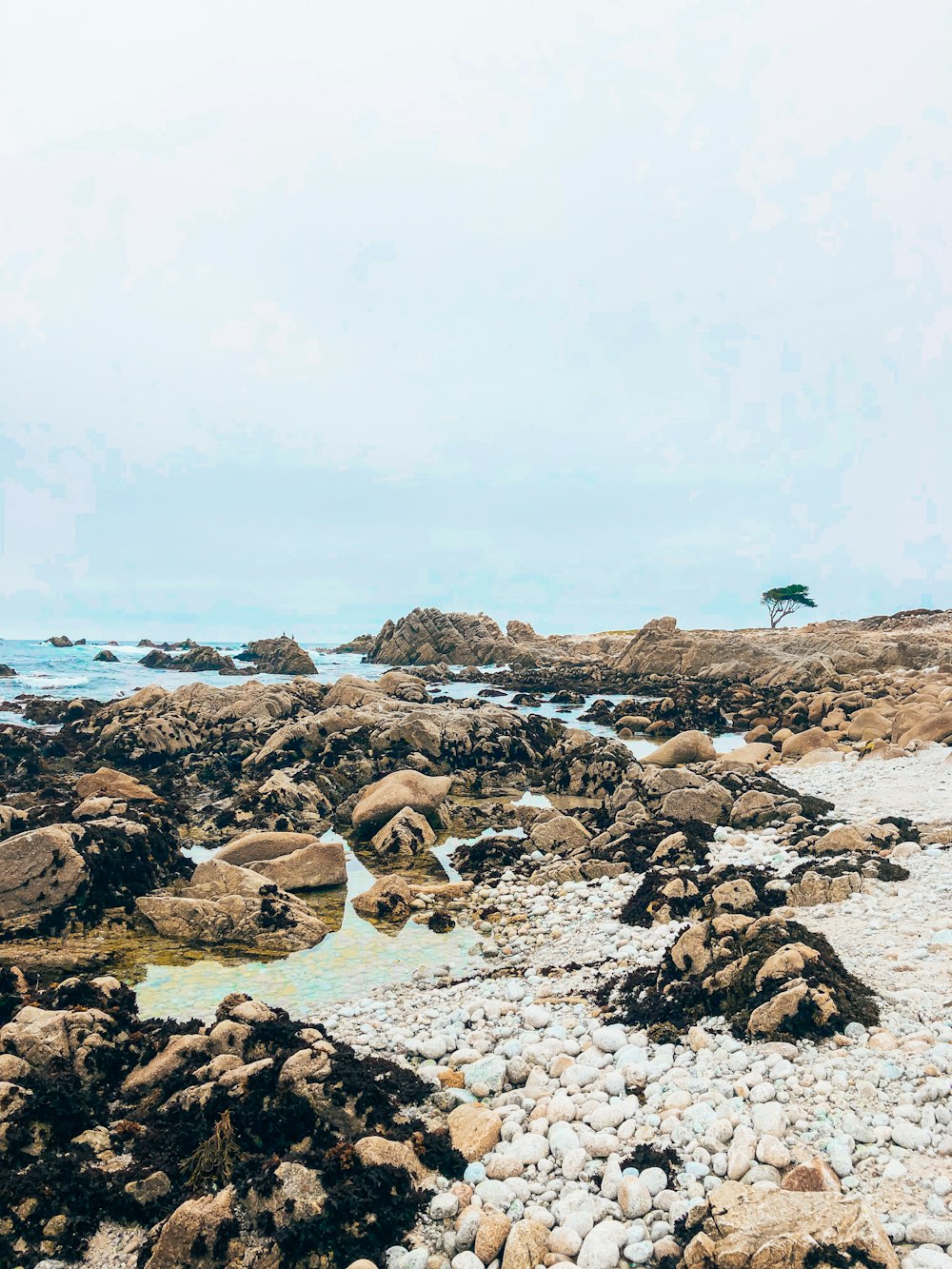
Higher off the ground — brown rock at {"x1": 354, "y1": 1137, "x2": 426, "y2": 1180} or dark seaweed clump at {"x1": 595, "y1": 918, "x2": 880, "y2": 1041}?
dark seaweed clump at {"x1": 595, "y1": 918, "x2": 880, "y2": 1041}

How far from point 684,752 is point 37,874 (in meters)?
18.8

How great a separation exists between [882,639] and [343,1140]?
5882 centimetres

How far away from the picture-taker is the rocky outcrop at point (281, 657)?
6956 centimetres

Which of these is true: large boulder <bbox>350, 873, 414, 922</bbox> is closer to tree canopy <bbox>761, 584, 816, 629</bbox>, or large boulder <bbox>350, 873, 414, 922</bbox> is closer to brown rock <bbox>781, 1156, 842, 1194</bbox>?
brown rock <bbox>781, 1156, 842, 1194</bbox>

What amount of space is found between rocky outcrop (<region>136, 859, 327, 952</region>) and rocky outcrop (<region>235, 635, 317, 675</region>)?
5764 cm

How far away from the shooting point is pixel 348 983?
10102 mm

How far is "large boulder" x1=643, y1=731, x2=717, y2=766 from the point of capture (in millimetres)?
24172

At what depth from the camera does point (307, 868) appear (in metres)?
14.0

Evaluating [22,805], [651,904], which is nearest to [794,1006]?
[651,904]

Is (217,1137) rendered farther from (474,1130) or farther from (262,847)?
(262,847)

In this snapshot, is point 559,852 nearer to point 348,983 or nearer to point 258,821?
point 348,983

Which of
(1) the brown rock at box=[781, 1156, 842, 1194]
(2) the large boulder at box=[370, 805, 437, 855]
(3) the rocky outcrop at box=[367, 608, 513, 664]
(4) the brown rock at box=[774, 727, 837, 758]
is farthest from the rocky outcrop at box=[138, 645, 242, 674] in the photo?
(1) the brown rock at box=[781, 1156, 842, 1194]

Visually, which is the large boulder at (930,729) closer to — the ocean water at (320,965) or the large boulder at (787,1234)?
the ocean water at (320,965)

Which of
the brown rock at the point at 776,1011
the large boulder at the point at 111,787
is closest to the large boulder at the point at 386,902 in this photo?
the brown rock at the point at 776,1011
